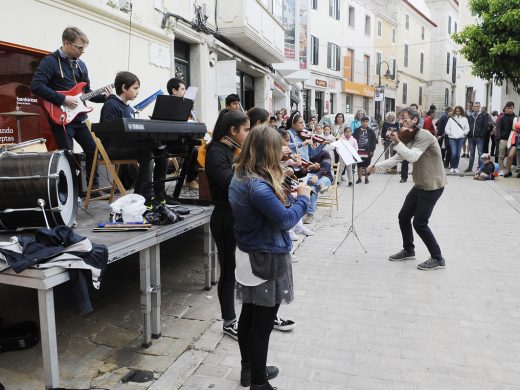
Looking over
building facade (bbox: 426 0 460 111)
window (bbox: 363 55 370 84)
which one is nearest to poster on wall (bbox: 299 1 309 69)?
window (bbox: 363 55 370 84)

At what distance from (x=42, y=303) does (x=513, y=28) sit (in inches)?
557

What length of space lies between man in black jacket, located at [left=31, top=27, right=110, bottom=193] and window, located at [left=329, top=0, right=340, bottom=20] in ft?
89.8

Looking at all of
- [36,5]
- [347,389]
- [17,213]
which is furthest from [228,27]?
[347,389]

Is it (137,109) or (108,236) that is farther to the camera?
(137,109)

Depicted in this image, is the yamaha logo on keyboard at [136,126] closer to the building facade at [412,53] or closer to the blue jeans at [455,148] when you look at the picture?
the blue jeans at [455,148]

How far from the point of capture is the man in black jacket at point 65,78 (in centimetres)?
452

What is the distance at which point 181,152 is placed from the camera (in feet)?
16.8

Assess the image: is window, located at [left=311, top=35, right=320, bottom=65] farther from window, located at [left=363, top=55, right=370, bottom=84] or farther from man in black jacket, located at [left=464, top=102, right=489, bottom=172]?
man in black jacket, located at [left=464, top=102, right=489, bottom=172]

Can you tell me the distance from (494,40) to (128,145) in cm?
1261

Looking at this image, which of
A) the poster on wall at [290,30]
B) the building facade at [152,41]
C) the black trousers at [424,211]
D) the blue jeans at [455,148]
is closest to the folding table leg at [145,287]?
the black trousers at [424,211]

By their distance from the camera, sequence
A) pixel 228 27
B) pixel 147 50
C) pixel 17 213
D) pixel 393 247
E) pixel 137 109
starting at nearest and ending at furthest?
pixel 17 213, pixel 137 109, pixel 393 247, pixel 147 50, pixel 228 27

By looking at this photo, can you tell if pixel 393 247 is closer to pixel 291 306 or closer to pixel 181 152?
pixel 291 306

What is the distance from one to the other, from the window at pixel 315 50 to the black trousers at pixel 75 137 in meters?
24.7

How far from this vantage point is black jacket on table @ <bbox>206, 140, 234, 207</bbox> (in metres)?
3.40
